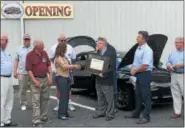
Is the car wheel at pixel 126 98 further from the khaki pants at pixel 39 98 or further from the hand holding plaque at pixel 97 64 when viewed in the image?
the khaki pants at pixel 39 98

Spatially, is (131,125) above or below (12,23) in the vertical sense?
below

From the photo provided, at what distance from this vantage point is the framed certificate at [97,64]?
841cm

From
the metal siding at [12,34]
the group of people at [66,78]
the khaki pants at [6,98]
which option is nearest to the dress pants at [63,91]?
the group of people at [66,78]

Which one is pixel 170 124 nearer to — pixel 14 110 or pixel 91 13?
pixel 14 110

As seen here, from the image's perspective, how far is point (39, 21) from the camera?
14133mm

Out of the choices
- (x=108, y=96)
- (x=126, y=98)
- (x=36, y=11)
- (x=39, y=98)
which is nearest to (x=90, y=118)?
(x=108, y=96)

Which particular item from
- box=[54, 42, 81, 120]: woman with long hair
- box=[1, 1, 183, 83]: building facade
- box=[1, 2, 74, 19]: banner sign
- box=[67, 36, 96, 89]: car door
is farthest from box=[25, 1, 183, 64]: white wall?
box=[54, 42, 81, 120]: woman with long hair

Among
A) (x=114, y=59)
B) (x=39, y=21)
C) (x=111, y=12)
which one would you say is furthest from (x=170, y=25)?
(x=114, y=59)

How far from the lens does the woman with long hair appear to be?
330 inches

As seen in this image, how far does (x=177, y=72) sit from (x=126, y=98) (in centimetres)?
138

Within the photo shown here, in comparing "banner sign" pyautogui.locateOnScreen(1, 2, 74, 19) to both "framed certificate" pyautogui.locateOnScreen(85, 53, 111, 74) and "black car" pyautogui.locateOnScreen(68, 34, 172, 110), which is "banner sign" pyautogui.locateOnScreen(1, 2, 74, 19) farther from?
"framed certificate" pyautogui.locateOnScreen(85, 53, 111, 74)

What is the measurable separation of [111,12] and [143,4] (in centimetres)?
127

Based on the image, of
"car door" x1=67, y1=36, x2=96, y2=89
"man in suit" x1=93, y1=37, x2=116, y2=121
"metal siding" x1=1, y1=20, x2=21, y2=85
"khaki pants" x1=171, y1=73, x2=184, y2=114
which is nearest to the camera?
"man in suit" x1=93, y1=37, x2=116, y2=121

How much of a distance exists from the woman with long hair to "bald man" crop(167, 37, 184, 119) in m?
2.02
